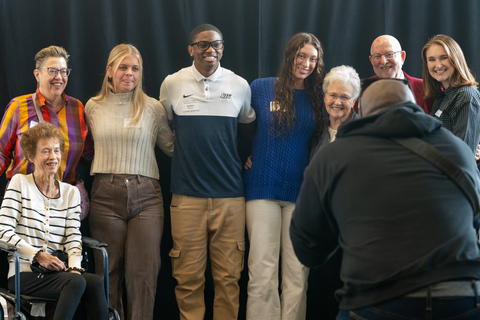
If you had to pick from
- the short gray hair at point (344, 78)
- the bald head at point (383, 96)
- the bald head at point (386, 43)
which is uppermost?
the bald head at point (386, 43)

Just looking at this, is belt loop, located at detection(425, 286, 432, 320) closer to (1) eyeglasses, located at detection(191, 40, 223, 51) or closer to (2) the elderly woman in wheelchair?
(2) the elderly woman in wheelchair

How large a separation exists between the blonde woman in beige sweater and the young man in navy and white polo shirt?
174 mm

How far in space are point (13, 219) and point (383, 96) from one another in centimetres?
195

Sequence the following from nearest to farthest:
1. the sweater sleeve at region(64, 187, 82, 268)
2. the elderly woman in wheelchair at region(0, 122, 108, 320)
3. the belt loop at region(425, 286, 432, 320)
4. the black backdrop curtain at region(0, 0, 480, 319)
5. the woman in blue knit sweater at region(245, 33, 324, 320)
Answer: the belt loop at region(425, 286, 432, 320) → the elderly woman in wheelchair at region(0, 122, 108, 320) → the sweater sleeve at region(64, 187, 82, 268) → the woman in blue knit sweater at region(245, 33, 324, 320) → the black backdrop curtain at region(0, 0, 480, 319)

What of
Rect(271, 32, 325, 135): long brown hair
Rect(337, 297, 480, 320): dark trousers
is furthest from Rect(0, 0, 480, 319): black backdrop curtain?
Rect(337, 297, 480, 320): dark trousers

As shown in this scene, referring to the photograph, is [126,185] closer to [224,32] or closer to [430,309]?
[224,32]

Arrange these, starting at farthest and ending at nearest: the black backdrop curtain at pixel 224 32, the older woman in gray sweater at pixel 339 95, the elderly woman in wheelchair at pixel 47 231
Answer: the black backdrop curtain at pixel 224 32 → the older woman in gray sweater at pixel 339 95 → the elderly woman in wheelchair at pixel 47 231

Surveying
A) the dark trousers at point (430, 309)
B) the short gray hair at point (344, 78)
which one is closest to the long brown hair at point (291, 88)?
the short gray hair at point (344, 78)

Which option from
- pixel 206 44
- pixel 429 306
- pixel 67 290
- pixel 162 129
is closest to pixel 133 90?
pixel 162 129

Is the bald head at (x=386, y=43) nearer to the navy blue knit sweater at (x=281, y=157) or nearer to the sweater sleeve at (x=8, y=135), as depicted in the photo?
the navy blue knit sweater at (x=281, y=157)

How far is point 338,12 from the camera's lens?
3.28 m

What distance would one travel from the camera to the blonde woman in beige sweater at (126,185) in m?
2.66

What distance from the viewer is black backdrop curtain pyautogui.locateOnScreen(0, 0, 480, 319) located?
122 inches

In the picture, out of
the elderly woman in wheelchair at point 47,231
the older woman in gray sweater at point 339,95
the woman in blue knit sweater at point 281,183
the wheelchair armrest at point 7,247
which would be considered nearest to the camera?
the wheelchair armrest at point 7,247
